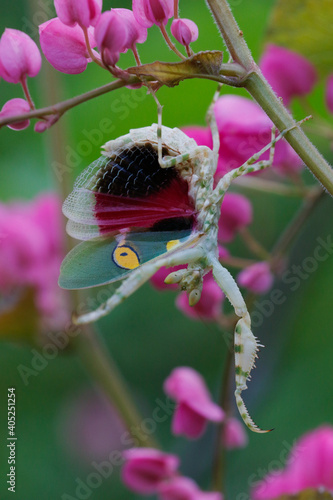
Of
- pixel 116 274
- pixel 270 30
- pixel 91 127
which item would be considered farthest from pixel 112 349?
pixel 116 274

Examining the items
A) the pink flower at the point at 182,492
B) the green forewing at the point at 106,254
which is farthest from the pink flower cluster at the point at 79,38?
the pink flower at the point at 182,492

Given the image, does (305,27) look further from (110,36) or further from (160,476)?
(160,476)

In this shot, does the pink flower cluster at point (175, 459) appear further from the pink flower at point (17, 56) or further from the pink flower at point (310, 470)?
the pink flower at point (17, 56)

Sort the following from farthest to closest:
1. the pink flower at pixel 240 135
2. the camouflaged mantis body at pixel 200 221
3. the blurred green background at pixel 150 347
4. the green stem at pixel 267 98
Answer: the blurred green background at pixel 150 347 → the pink flower at pixel 240 135 → the camouflaged mantis body at pixel 200 221 → the green stem at pixel 267 98

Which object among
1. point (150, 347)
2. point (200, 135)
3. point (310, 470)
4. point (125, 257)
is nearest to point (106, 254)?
point (125, 257)

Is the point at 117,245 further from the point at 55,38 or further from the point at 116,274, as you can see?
the point at 55,38
